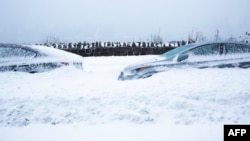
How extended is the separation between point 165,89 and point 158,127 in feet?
Answer: 5.41

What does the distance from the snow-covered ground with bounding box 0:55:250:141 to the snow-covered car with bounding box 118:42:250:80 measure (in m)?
0.65

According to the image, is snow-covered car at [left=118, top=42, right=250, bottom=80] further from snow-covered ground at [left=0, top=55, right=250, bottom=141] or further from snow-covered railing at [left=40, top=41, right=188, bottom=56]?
A: snow-covered railing at [left=40, top=41, right=188, bottom=56]

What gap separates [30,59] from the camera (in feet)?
28.9

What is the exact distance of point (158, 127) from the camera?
17.5 ft

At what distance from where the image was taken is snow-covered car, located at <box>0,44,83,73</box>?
8664mm

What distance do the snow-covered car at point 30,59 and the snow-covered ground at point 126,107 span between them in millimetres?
736

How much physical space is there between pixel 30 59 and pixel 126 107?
3.98m

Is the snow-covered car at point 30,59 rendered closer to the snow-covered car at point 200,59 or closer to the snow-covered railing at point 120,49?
the snow-covered car at point 200,59

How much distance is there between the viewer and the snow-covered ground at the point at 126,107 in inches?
201

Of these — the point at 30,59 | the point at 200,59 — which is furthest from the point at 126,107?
the point at 30,59

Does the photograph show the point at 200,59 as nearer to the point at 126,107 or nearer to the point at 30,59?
the point at 126,107

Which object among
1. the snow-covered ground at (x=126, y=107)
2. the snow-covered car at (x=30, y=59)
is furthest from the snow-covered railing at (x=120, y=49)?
the snow-covered ground at (x=126, y=107)

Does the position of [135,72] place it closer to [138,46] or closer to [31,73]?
[31,73]

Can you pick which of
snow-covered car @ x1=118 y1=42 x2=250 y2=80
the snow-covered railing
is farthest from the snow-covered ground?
the snow-covered railing
